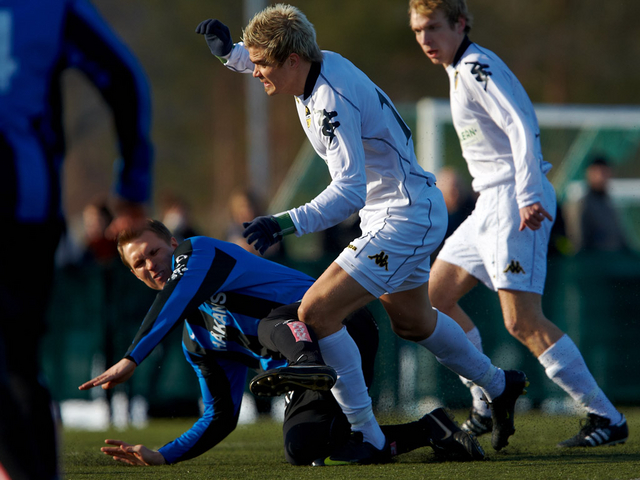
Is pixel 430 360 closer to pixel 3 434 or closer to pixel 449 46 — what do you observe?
pixel 449 46

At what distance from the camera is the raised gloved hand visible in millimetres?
3363

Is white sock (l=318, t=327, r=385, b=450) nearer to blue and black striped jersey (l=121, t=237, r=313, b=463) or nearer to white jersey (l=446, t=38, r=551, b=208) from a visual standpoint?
blue and black striped jersey (l=121, t=237, r=313, b=463)

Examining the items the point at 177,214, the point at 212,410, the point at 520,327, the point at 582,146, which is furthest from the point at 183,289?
the point at 582,146

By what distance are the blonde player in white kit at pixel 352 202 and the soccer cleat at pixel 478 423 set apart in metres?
0.81

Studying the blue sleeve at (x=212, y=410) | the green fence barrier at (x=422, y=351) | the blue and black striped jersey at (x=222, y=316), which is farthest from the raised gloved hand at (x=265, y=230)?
A: the green fence barrier at (x=422, y=351)

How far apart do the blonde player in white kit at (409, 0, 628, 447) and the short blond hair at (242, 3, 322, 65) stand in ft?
3.31

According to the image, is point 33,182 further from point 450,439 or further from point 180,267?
point 450,439

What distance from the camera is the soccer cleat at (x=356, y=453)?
13.0 ft

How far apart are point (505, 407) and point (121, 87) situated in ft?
8.54

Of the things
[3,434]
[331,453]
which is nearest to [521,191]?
[331,453]

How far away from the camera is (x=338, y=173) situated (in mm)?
3586

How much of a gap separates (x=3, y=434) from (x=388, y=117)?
7.31 ft

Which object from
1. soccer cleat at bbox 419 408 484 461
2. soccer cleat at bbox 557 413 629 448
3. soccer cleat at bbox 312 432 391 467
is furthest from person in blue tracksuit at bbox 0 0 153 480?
soccer cleat at bbox 557 413 629 448

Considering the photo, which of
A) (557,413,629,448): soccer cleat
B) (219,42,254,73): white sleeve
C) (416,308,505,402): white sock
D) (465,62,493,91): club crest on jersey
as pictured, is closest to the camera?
(416,308,505,402): white sock
